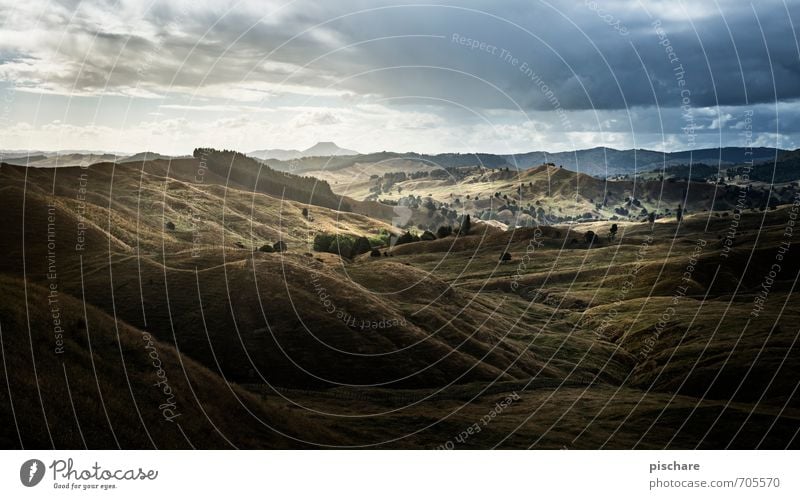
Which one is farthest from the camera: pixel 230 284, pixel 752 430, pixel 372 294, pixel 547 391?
pixel 372 294

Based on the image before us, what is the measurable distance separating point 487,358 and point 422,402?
23.0 meters

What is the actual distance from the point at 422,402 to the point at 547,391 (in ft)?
63.5

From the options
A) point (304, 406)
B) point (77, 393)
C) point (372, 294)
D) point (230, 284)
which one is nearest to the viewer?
point (77, 393)

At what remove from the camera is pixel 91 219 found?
13562cm

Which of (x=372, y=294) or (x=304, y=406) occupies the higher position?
(x=372, y=294)

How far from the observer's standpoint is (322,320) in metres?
85.7

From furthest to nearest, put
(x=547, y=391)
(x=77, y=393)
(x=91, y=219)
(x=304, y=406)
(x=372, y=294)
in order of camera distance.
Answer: (x=91, y=219)
(x=372, y=294)
(x=547, y=391)
(x=304, y=406)
(x=77, y=393)
